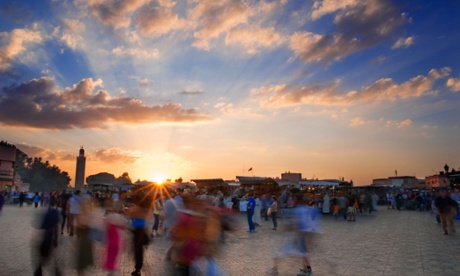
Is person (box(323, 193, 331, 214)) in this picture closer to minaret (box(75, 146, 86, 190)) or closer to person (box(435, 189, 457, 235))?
person (box(435, 189, 457, 235))

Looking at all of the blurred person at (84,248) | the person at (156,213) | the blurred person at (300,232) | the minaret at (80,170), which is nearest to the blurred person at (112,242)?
the blurred person at (84,248)

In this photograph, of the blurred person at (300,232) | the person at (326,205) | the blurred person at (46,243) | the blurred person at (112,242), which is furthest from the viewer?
the person at (326,205)

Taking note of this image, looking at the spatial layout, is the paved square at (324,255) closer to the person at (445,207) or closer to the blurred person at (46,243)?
the blurred person at (46,243)

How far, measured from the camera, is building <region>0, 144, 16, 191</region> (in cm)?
5728

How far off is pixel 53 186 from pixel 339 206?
13323 cm

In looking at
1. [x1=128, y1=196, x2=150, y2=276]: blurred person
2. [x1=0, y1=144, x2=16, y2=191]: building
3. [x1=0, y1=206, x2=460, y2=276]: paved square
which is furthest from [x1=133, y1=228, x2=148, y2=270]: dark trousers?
[x1=0, y1=144, x2=16, y2=191]: building

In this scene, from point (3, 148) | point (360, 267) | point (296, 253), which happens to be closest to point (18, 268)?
point (296, 253)

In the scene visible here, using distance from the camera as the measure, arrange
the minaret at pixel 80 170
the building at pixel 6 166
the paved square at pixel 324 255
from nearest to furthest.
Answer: the paved square at pixel 324 255, the building at pixel 6 166, the minaret at pixel 80 170

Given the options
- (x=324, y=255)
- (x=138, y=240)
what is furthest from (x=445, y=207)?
(x=138, y=240)

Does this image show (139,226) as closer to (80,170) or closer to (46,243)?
(46,243)

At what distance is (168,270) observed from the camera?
26.6 feet

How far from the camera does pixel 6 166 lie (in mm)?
59500

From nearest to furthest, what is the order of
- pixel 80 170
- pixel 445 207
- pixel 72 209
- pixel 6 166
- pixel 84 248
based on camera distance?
pixel 84 248 < pixel 72 209 < pixel 445 207 < pixel 6 166 < pixel 80 170

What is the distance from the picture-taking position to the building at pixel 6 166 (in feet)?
188
